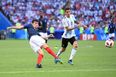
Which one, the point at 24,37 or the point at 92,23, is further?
the point at 92,23

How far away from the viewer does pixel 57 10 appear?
5456 cm

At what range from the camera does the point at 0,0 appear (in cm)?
5353

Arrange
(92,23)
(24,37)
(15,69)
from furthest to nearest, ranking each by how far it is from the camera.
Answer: (92,23) < (24,37) < (15,69)

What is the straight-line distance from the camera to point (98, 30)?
5288cm

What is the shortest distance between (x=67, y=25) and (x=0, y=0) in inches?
1312

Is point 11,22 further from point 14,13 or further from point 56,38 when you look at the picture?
point 56,38

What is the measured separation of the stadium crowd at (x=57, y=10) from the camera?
53125 mm

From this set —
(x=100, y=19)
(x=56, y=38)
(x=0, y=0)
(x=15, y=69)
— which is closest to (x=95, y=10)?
(x=100, y=19)

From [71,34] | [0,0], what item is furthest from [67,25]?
[0,0]

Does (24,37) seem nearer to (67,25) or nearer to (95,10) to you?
(95,10)

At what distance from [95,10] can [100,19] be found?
1.16 metres

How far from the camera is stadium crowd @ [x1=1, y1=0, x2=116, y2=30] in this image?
5312 cm

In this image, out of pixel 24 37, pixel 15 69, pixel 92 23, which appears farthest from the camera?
pixel 92 23

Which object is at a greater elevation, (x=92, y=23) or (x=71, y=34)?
(x=71, y=34)
